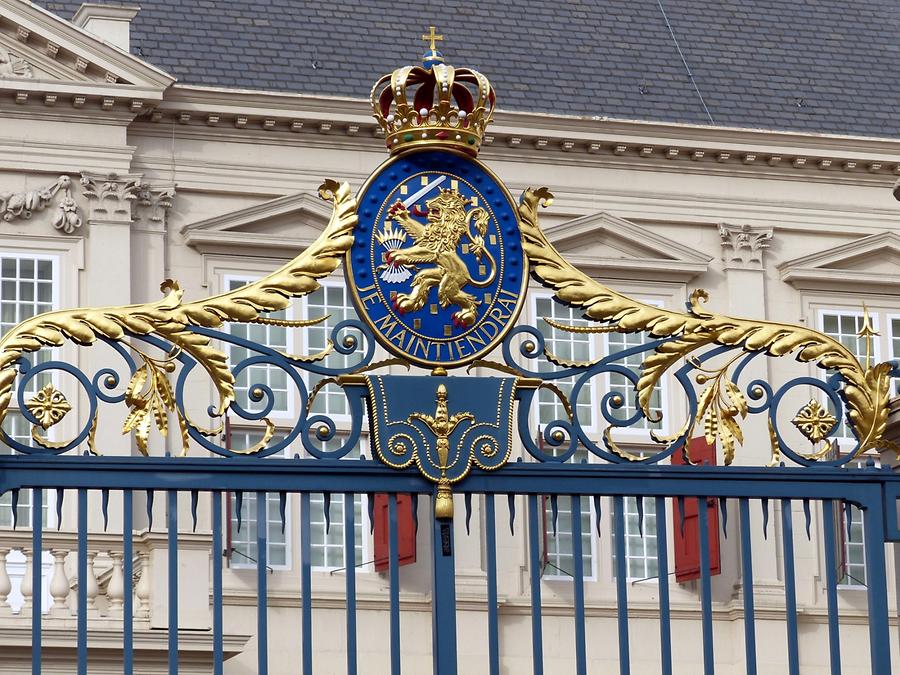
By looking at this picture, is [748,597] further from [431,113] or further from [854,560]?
[854,560]

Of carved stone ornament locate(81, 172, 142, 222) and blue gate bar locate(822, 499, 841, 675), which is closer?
blue gate bar locate(822, 499, 841, 675)

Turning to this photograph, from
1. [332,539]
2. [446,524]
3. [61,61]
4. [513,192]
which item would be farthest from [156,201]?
[446,524]

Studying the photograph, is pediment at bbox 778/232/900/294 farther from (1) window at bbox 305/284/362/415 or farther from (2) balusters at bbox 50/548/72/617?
(2) balusters at bbox 50/548/72/617

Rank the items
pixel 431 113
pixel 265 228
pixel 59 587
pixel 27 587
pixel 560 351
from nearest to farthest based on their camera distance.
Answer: pixel 431 113
pixel 27 587
pixel 59 587
pixel 265 228
pixel 560 351

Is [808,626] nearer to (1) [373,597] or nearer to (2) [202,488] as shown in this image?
(1) [373,597]

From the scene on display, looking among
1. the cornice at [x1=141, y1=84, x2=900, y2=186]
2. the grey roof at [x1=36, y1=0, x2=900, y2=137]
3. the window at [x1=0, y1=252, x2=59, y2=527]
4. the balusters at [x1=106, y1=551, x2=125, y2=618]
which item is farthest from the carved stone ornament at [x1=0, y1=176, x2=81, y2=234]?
the balusters at [x1=106, y1=551, x2=125, y2=618]

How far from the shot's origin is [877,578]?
8.77 m

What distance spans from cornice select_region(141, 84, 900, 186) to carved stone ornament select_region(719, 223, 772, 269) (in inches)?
26.6

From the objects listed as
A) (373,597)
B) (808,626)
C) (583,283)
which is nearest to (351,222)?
(583,283)

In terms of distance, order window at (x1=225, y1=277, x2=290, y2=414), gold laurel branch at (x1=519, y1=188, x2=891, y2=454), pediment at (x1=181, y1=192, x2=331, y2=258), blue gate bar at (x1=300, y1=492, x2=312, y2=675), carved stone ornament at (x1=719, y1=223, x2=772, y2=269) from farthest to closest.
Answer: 1. carved stone ornament at (x1=719, y1=223, x2=772, y2=269)
2. pediment at (x1=181, y1=192, x2=331, y2=258)
3. window at (x1=225, y1=277, x2=290, y2=414)
4. gold laurel branch at (x1=519, y1=188, x2=891, y2=454)
5. blue gate bar at (x1=300, y1=492, x2=312, y2=675)

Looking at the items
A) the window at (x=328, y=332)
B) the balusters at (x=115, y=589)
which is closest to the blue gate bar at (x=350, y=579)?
the balusters at (x=115, y=589)

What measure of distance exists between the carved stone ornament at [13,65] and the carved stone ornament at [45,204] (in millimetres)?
1158

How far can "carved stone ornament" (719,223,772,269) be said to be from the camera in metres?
26.8

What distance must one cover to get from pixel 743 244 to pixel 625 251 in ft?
4.80
